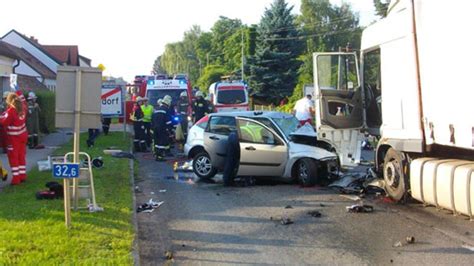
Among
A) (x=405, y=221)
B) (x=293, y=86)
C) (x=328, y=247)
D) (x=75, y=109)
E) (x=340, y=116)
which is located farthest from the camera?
(x=293, y=86)

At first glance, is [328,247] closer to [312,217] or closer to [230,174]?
[312,217]

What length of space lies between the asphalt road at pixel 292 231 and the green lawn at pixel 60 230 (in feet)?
1.19

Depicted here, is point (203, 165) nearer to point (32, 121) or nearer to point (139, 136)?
point (139, 136)

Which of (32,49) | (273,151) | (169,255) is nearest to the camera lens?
(169,255)

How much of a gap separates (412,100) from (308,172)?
3.22 metres

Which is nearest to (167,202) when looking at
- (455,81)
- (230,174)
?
(230,174)

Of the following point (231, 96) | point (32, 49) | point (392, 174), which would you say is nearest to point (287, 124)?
point (392, 174)

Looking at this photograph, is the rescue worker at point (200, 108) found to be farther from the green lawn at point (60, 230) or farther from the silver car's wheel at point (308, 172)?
the green lawn at point (60, 230)

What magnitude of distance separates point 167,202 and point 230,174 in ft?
7.35

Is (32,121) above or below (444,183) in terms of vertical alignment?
above

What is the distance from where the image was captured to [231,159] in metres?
12.6

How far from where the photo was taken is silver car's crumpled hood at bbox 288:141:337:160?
12083 millimetres

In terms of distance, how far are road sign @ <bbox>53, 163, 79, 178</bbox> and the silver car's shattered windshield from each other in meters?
5.87

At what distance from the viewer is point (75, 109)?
8.05 meters
